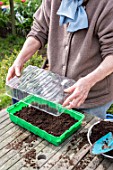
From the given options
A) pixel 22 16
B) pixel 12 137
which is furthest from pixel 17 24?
pixel 12 137

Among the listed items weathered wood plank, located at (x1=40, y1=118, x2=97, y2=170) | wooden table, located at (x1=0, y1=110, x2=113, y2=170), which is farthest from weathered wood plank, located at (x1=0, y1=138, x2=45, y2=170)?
weathered wood plank, located at (x1=40, y1=118, x2=97, y2=170)

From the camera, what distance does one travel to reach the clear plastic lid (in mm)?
1643

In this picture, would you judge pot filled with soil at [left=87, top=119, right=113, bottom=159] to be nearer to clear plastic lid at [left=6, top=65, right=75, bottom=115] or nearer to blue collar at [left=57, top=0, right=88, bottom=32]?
clear plastic lid at [left=6, top=65, right=75, bottom=115]

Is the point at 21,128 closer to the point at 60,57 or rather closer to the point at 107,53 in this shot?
the point at 60,57

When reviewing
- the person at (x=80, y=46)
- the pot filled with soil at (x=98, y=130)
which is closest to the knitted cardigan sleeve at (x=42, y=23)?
the person at (x=80, y=46)

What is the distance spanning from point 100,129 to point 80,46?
19.0 inches

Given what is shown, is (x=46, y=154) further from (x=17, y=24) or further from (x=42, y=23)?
(x=17, y=24)

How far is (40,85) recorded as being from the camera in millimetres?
1711

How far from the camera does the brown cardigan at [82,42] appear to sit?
1.67 m

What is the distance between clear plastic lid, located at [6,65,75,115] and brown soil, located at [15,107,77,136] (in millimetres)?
59

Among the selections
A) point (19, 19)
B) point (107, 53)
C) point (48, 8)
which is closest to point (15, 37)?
point (19, 19)

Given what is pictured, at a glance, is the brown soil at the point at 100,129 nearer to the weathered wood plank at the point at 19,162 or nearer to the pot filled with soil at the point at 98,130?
the pot filled with soil at the point at 98,130

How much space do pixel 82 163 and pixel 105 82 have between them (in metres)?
0.55

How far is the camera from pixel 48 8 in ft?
6.29
